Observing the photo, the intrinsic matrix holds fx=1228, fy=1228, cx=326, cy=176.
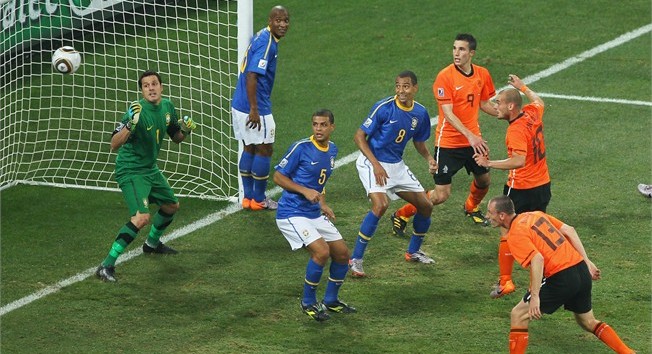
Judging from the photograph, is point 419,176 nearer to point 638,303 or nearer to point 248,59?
point 248,59

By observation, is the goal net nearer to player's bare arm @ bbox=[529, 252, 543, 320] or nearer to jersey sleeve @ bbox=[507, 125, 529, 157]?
jersey sleeve @ bbox=[507, 125, 529, 157]

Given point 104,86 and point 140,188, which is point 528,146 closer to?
point 140,188

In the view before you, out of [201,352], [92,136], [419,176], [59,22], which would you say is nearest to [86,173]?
[92,136]

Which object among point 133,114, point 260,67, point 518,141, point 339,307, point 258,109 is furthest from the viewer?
point 258,109

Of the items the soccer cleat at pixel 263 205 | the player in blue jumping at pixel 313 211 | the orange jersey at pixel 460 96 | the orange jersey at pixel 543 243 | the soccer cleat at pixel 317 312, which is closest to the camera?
the orange jersey at pixel 543 243

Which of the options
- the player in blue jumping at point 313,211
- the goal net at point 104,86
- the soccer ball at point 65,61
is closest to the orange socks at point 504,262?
the player in blue jumping at point 313,211

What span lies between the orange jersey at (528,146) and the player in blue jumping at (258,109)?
343 cm

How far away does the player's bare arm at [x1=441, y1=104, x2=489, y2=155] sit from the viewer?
13.1 meters

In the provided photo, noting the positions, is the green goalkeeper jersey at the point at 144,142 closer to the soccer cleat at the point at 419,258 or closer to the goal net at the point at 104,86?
the goal net at the point at 104,86

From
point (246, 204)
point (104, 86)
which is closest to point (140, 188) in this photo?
→ point (246, 204)

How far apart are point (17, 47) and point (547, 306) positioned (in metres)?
8.54

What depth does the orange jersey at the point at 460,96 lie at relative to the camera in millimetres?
13664

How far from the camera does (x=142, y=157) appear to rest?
13.0 metres

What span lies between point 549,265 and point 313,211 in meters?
2.44
